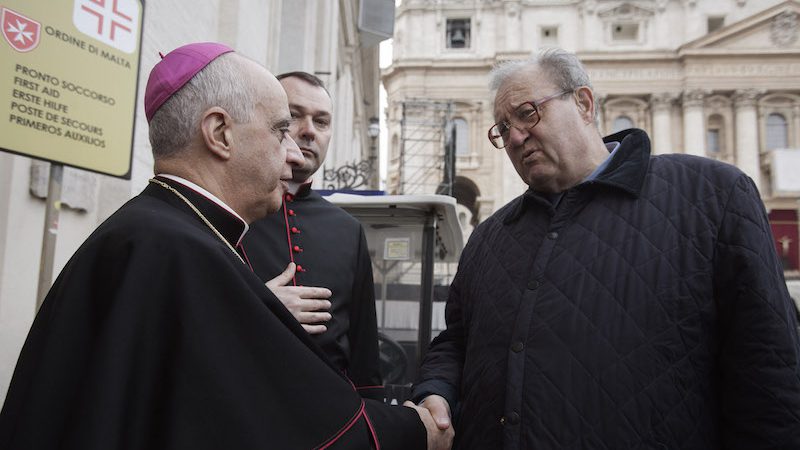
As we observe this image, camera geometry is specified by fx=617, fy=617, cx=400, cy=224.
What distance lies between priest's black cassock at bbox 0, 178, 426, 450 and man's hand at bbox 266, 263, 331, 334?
19.4 inches

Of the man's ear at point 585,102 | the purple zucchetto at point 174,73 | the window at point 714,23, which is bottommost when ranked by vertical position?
the purple zucchetto at point 174,73

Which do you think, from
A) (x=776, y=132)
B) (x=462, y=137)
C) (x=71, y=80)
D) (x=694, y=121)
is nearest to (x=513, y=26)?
(x=462, y=137)

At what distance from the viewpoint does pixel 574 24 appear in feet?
141

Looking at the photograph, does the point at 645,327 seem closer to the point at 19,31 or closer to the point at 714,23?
the point at 19,31

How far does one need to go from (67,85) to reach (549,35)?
45.0 metres

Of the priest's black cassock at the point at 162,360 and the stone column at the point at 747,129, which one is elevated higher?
the stone column at the point at 747,129

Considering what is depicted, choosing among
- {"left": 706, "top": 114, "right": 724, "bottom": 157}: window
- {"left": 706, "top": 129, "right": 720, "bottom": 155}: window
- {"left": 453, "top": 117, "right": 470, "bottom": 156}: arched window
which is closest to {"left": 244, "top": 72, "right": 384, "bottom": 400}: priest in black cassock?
{"left": 453, "top": 117, "right": 470, "bottom": 156}: arched window

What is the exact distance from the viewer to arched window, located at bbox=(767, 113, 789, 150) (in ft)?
137

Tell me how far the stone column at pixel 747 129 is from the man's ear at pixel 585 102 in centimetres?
4346

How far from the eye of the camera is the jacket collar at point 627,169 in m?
1.94

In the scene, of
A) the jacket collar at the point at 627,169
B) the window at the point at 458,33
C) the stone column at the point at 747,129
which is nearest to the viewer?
the jacket collar at the point at 627,169

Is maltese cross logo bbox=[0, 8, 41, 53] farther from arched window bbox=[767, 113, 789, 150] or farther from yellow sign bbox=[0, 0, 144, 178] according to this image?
arched window bbox=[767, 113, 789, 150]

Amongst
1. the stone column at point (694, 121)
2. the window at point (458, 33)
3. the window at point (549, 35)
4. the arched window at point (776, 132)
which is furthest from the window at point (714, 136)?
the window at point (458, 33)

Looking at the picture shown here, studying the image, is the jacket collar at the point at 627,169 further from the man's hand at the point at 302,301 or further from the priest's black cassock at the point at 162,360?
the priest's black cassock at the point at 162,360
